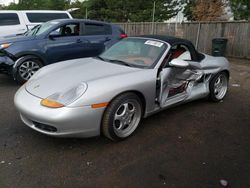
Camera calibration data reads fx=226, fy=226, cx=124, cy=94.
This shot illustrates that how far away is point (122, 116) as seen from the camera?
2.92 metres

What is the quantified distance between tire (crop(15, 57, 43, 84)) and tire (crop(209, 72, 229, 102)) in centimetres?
405

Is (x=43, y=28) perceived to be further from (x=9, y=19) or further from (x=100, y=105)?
(x=100, y=105)

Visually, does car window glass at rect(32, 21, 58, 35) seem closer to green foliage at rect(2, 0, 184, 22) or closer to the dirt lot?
the dirt lot

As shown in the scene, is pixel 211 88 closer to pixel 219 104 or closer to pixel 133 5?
pixel 219 104

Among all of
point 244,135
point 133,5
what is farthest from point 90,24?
point 133,5

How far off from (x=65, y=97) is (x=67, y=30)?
163 inches

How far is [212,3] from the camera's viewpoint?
63.7 feet

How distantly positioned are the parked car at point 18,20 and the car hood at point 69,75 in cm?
614

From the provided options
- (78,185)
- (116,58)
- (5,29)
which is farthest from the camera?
(5,29)

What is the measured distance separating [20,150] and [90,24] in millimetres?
4755

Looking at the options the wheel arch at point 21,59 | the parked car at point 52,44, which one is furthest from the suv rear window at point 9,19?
the wheel arch at point 21,59

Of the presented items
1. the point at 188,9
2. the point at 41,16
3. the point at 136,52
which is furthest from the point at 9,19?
the point at 188,9

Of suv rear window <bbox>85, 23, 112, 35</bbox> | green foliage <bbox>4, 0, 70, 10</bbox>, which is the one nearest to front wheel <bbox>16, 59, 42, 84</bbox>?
suv rear window <bbox>85, 23, 112, 35</bbox>

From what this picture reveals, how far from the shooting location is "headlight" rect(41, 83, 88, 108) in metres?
2.50
